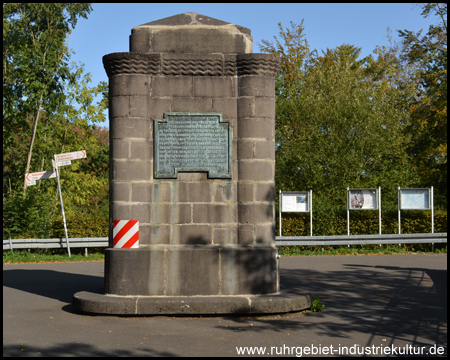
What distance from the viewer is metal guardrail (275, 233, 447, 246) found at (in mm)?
23141

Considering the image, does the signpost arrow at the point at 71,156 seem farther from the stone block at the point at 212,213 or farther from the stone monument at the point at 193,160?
the stone block at the point at 212,213

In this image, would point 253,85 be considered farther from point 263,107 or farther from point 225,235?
point 225,235

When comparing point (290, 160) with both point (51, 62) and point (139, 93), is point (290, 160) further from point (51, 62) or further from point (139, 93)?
point (139, 93)

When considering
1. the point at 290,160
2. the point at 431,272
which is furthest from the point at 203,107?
the point at 290,160

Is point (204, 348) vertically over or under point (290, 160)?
under

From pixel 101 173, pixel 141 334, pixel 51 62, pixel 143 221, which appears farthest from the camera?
pixel 101 173

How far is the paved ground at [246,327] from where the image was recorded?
25.0 feet

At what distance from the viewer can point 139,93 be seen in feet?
34.2

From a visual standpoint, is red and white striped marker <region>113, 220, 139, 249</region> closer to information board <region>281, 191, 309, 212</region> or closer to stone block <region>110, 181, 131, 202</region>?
stone block <region>110, 181, 131, 202</region>

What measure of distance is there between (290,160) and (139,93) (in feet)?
66.0

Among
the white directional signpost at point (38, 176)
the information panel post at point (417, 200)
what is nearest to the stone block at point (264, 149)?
the white directional signpost at point (38, 176)

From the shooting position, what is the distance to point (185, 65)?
34.3ft

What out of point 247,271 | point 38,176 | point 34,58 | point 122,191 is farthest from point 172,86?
point 34,58

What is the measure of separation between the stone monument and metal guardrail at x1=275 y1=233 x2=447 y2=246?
12.7 metres
